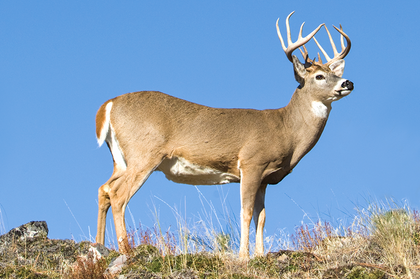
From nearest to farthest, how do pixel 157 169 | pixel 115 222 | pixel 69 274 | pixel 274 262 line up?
pixel 69 274 < pixel 274 262 < pixel 115 222 < pixel 157 169

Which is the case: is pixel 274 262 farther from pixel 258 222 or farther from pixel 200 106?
pixel 200 106

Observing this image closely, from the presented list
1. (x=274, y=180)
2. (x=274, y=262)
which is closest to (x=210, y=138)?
(x=274, y=180)

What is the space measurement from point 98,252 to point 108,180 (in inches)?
60.5

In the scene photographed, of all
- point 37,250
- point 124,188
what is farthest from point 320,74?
point 37,250

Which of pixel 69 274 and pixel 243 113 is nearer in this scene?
pixel 69 274

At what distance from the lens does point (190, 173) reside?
8602 millimetres

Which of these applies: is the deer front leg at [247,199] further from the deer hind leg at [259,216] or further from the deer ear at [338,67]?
the deer ear at [338,67]

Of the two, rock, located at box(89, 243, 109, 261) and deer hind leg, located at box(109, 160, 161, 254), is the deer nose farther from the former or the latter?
rock, located at box(89, 243, 109, 261)

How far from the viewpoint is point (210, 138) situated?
8547 millimetres

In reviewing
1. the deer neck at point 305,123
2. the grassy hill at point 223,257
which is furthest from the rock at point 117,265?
the deer neck at point 305,123

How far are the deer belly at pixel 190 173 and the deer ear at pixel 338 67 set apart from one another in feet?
8.55

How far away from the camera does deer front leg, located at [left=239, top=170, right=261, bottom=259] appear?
7977 mm

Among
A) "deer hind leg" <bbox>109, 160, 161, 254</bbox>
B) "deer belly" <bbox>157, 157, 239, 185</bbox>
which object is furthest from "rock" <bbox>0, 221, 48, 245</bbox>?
"deer belly" <bbox>157, 157, 239, 185</bbox>

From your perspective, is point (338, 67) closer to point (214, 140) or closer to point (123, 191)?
point (214, 140)
